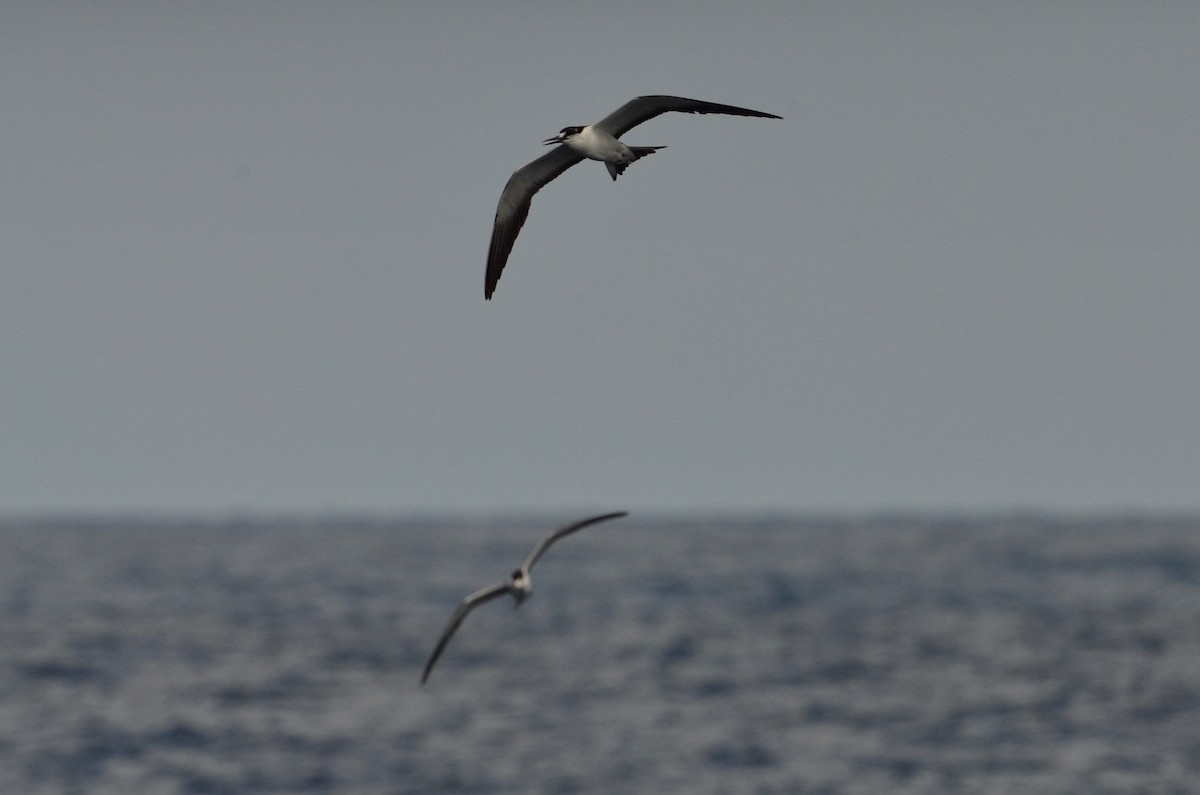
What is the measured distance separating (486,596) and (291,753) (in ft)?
85.8

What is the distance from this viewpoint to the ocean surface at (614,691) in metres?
36.7

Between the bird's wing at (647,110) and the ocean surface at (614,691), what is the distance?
23772mm

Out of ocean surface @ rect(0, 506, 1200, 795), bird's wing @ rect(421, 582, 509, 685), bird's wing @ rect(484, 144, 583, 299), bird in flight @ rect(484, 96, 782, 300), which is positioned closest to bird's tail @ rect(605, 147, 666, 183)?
bird in flight @ rect(484, 96, 782, 300)

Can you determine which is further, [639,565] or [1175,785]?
[639,565]

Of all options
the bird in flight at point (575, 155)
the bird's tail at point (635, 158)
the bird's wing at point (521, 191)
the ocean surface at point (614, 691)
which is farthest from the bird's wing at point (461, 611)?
the ocean surface at point (614, 691)

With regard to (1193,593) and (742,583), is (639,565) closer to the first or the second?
(742,583)

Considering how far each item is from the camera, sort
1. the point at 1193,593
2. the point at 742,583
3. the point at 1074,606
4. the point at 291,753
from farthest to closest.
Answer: the point at 742,583
the point at 1193,593
the point at 1074,606
the point at 291,753

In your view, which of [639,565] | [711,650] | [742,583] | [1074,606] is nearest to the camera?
[711,650]

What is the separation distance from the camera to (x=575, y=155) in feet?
48.9

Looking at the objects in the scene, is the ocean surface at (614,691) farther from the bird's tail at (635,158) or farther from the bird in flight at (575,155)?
the bird's tail at (635,158)

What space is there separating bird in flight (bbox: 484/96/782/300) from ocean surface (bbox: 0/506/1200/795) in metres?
22.6

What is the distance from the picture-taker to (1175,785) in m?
35.0

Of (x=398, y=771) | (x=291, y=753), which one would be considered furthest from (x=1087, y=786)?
(x=291, y=753)

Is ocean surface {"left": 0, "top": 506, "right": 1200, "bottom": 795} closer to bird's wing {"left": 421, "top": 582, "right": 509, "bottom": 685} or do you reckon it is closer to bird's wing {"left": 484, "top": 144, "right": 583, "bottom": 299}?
bird's wing {"left": 421, "top": 582, "right": 509, "bottom": 685}
